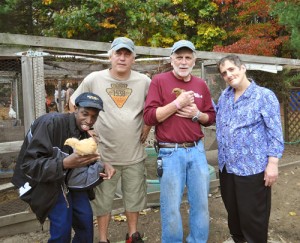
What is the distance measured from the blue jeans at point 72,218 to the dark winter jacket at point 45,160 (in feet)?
0.29

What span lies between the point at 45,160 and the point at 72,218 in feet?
2.18

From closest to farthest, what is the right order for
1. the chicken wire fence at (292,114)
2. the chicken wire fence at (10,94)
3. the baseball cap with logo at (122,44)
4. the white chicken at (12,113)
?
the baseball cap with logo at (122,44) → the chicken wire fence at (10,94) → the white chicken at (12,113) → the chicken wire fence at (292,114)

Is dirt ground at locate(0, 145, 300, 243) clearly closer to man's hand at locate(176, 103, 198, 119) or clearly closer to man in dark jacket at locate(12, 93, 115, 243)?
man in dark jacket at locate(12, 93, 115, 243)

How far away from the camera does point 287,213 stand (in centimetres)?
457

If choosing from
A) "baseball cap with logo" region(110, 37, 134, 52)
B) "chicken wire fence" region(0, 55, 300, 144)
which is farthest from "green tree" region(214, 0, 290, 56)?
"baseball cap with logo" region(110, 37, 134, 52)

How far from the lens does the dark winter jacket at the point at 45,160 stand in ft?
7.47

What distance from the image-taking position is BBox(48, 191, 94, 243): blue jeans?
2.47 metres

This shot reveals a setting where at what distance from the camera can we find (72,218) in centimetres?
270

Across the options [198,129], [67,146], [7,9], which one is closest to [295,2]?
[198,129]

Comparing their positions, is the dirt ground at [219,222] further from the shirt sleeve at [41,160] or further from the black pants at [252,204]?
the shirt sleeve at [41,160]

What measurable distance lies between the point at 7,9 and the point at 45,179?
40.7 ft

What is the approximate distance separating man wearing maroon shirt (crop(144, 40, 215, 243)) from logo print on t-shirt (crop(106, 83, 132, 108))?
1.04 ft

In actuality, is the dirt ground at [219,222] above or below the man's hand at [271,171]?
below

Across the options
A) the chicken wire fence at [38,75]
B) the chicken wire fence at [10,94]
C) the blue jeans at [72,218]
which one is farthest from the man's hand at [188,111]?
the chicken wire fence at [10,94]
